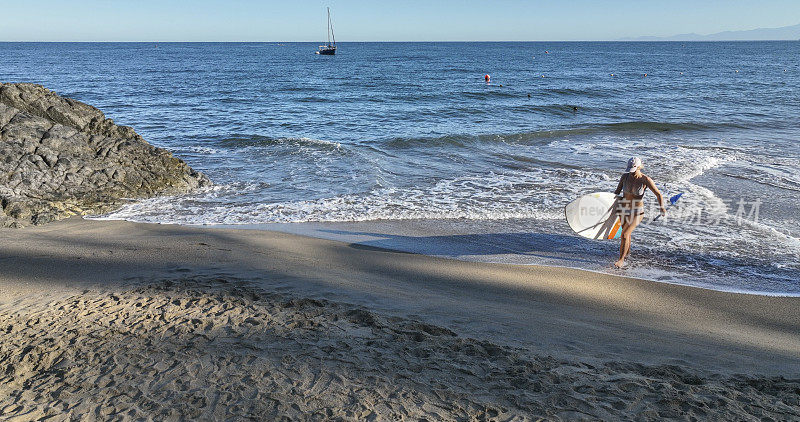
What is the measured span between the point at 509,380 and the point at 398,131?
17.4 meters

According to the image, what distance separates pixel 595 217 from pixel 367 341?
5328 mm

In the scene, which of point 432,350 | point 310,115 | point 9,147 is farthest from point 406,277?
point 310,115

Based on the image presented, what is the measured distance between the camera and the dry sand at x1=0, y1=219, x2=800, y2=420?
3.79 m

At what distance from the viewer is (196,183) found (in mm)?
12125

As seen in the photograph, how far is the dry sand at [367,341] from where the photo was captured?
149 inches

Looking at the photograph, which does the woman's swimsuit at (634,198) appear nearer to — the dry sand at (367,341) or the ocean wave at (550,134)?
the dry sand at (367,341)

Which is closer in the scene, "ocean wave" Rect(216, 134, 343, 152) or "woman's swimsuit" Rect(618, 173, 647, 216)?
"woman's swimsuit" Rect(618, 173, 647, 216)

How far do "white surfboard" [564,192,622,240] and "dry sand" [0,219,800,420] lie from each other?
1.66 meters

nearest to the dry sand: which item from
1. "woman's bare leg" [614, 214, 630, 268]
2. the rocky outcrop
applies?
"woman's bare leg" [614, 214, 630, 268]

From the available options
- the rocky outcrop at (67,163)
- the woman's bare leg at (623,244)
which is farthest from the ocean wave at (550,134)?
the woman's bare leg at (623,244)

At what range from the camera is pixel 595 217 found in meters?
8.56

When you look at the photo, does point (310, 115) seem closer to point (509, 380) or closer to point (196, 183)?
point (196, 183)

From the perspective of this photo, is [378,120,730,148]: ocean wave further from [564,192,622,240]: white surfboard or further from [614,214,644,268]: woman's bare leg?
[614,214,644,268]: woman's bare leg

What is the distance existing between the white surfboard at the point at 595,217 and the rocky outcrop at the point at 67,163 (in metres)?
8.31
